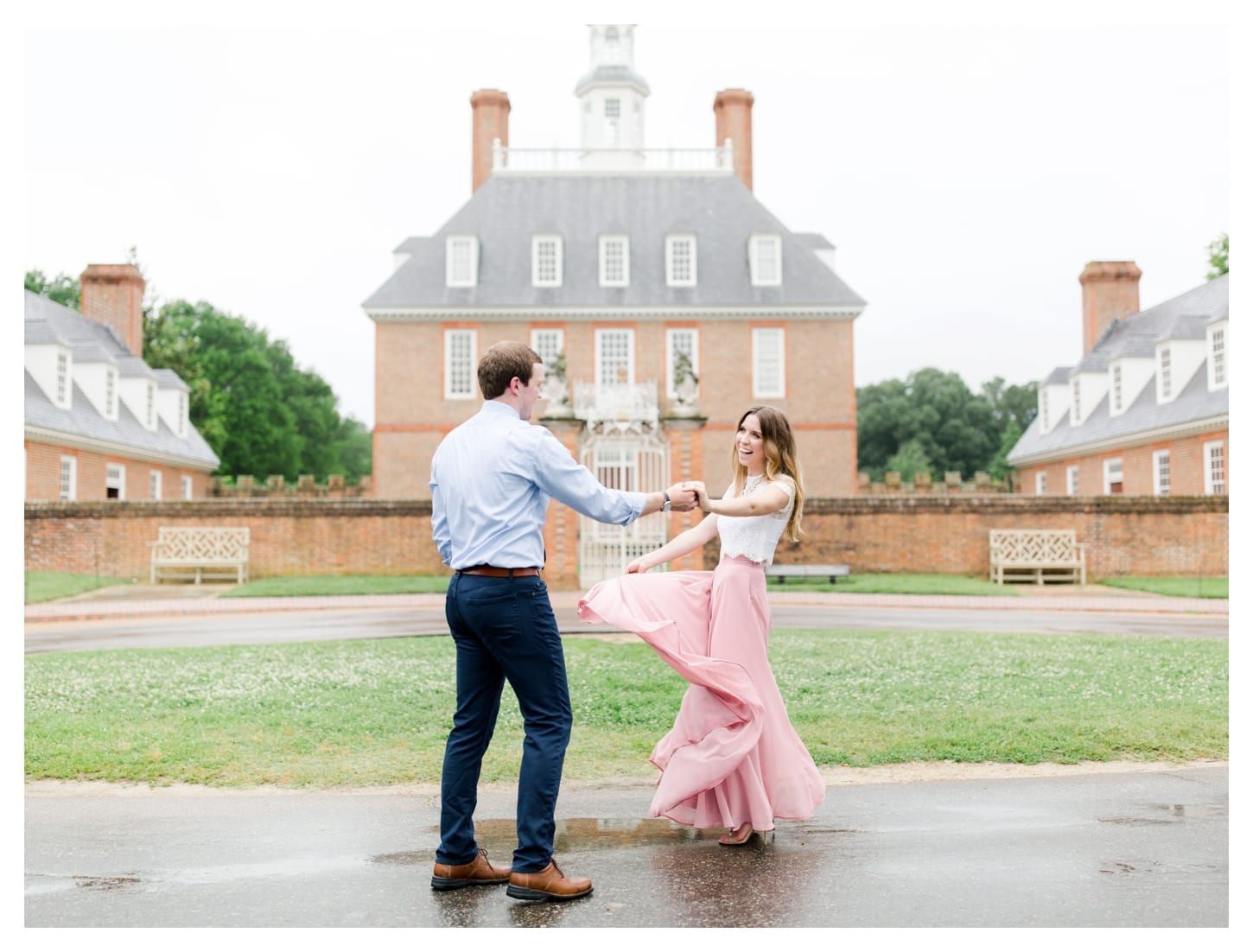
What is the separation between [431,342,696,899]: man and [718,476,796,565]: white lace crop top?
78 cm

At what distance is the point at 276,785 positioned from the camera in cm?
618

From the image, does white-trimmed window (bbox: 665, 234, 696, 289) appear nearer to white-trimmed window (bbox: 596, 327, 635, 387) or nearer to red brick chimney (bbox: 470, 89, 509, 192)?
white-trimmed window (bbox: 596, 327, 635, 387)

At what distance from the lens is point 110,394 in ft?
110

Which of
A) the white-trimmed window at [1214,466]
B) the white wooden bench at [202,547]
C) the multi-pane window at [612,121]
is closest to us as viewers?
the white wooden bench at [202,547]

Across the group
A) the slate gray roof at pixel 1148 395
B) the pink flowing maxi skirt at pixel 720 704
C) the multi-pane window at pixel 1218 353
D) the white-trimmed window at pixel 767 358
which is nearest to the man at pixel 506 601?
the pink flowing maxi skirt at pixel 720 704

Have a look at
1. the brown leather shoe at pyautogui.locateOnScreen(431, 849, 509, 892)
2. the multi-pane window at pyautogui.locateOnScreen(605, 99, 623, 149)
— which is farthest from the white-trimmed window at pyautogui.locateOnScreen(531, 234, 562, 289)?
the brown leather shoe at pyautogui.locateOnScreen(431, 849, 509, 892)

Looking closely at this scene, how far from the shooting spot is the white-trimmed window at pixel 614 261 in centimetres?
3700

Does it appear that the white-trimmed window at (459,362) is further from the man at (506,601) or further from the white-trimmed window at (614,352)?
the man at (506,601)

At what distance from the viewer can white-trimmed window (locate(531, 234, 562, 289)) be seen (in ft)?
121

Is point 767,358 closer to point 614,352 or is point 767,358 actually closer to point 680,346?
point 680,346

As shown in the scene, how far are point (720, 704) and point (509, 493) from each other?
1.48 metres

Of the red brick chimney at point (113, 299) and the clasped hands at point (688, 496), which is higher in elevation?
the red brick chimney at point (113, 299)

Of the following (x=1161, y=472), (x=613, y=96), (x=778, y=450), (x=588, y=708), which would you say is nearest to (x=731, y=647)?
(x=778, y=450)

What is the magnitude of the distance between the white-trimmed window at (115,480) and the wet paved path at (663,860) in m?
29.2
